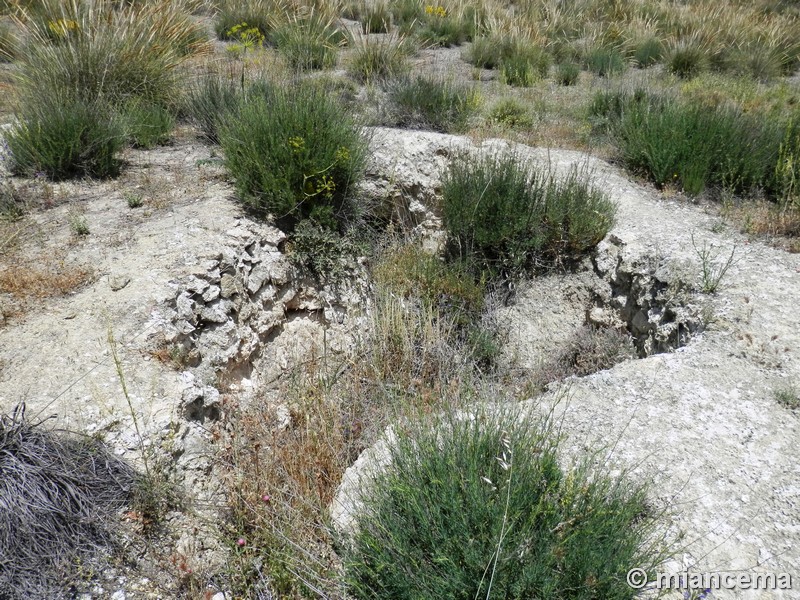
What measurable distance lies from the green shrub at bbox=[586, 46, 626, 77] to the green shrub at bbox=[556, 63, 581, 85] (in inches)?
26.5

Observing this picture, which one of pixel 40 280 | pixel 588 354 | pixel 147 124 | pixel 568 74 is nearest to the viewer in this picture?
pixel 40 280

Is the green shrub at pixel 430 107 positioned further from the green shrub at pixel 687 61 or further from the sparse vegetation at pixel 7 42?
the sparse vegetation at pixel 7 42

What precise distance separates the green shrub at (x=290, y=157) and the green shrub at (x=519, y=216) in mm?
1209

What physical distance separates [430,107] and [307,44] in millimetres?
2647

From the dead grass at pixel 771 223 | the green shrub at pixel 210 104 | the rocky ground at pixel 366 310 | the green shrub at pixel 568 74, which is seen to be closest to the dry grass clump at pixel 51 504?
the rocky ground at pixel 366 310

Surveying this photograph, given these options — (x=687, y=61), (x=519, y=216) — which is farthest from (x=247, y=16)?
(x=519, y=216)

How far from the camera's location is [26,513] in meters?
2.83

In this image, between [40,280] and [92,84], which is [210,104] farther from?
[40,280]

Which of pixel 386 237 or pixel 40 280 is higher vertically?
pixel 40 280

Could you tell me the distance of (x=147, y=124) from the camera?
669 cm

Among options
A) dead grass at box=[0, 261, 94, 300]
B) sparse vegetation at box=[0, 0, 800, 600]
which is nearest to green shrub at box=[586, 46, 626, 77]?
sparse vegetation at box=[0, 0, 800, 600]

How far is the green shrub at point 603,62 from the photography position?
11047mm

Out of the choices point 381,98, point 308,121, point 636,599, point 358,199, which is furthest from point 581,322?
point 381,98

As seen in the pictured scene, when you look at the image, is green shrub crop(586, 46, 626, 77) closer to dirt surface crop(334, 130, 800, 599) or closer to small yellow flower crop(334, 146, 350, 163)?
dirt surface crop(334, 130, 800, 599)
